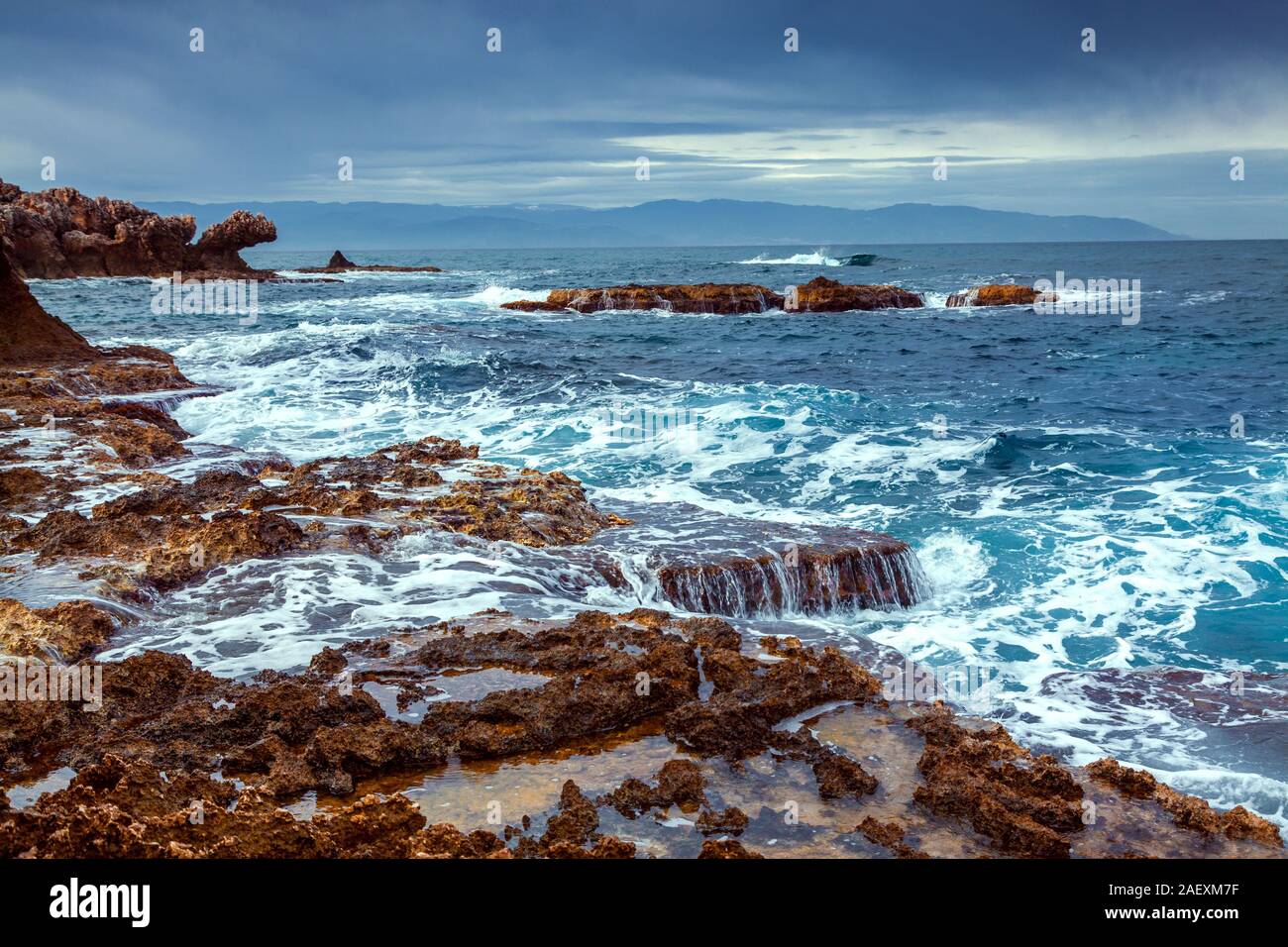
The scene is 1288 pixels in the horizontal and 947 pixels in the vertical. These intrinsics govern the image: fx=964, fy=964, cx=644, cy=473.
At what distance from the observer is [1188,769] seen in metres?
5.66

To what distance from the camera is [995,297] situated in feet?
145

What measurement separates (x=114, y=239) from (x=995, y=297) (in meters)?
54.9

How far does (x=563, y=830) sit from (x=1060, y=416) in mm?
17206

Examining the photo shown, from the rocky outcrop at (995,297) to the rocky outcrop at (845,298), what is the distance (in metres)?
1.69

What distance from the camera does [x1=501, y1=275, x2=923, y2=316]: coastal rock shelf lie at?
41969mm

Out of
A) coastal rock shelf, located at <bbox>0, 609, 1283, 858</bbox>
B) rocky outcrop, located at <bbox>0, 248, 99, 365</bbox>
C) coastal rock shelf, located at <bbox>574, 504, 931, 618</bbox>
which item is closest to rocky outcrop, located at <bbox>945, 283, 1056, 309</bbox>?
rocky outcrop, located at <bbox>0, 248, 99, 365</bbox>

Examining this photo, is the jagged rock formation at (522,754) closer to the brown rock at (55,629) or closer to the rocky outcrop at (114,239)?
the brown rock at (55,629)

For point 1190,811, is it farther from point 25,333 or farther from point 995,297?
point 995,297

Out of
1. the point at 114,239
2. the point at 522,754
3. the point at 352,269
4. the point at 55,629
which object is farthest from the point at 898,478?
the point at 352,269

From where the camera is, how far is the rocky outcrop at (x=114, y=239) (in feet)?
198

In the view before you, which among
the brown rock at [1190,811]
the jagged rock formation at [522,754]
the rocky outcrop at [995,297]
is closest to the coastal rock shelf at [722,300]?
the rocky outcrop at [995,297]

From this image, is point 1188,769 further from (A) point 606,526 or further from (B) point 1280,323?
(B) point 1280,323

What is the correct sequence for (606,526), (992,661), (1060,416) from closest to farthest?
(992,661) → (606,526) → (1060,416)
